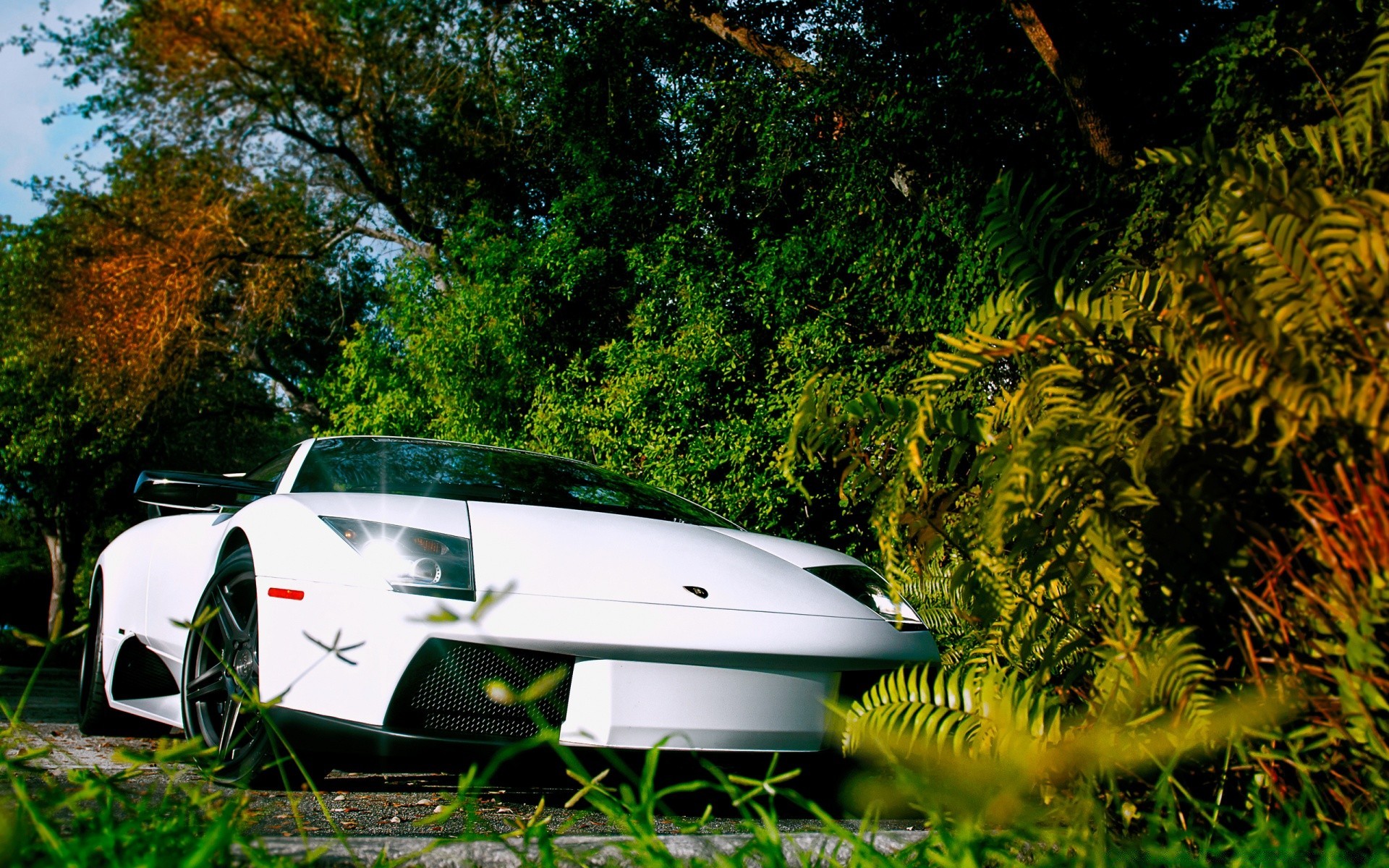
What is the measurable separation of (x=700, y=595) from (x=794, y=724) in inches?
17.1

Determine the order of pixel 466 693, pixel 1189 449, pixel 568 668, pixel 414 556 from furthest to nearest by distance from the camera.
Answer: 1. pixel 414 556
2. pixel 466 693
3. pixel 568 668
4. pixel 1189 449

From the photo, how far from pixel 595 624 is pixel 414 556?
53cm

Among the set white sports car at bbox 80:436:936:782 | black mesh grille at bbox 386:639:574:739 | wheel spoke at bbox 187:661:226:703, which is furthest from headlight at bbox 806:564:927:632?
wheel spoke at bbox 187:661:226:703

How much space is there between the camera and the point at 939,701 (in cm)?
221

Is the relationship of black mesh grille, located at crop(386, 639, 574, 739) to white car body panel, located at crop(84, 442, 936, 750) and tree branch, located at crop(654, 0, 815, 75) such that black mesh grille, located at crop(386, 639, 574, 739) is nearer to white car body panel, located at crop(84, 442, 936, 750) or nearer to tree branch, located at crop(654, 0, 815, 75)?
white car body panel, located at crop(84, 442, 936, 750)

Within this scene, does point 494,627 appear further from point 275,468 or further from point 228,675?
point 275,468

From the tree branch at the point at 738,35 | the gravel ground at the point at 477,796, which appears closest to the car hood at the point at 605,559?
the gravel ground at the point at 477,796

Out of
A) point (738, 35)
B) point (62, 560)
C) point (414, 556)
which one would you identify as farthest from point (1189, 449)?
point (62, 560)

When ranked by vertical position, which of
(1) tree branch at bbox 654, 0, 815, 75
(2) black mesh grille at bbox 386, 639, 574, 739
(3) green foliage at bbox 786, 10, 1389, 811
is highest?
(1) tree branch at bbox 654, 0, 815, 75

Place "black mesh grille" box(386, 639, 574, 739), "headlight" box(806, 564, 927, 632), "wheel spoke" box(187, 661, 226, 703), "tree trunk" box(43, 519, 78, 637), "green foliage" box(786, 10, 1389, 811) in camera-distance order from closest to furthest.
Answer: "green foliage" box(786, 10, 1389, 811), "black mesh grille" box(386, 639, 574, 739), "wheel spoke" box(187, 661, 226, 703), "headlight" box(806, 564, 927, 632), "tree trunk" box(43, 519, 78, 637)

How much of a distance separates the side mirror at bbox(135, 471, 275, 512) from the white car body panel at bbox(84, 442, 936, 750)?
1.12 ft

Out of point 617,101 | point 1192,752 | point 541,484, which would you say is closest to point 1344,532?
point 1192,752

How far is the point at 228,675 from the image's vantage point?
2.78 meters

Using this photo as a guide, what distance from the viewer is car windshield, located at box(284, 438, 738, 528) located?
3.43 metres
